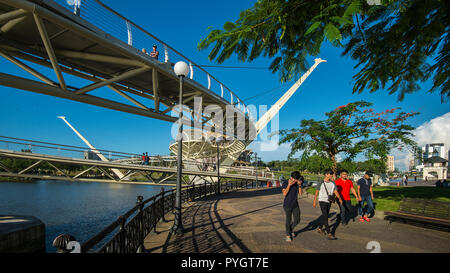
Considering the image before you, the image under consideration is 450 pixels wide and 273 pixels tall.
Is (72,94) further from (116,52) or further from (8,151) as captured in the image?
(8,151)

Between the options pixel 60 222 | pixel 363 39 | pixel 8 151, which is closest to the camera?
pixel 363 39

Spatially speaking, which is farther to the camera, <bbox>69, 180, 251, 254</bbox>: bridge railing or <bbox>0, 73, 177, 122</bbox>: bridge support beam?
<bbox>0, 73, 177, 122</bbox>: bridge support beam

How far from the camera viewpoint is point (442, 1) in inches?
123

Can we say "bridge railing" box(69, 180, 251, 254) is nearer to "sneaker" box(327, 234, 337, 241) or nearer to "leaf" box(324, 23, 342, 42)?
"leaf" box(324, 23, 342, 42)

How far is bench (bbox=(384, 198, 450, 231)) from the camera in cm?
610

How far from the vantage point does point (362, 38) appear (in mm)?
3973

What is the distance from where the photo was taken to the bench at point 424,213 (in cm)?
610

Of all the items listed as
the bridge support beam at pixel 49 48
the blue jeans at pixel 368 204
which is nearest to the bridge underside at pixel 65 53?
the bridge support beam at pixel 49 48

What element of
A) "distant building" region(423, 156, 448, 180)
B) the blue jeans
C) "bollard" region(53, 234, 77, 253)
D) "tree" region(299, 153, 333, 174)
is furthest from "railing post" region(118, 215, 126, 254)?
"distant building" region(423, 156, 448, 180)

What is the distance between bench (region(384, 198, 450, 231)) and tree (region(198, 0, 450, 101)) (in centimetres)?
396

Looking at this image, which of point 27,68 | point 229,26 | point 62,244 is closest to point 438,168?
point 229,26

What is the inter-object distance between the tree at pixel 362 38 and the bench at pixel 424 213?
3.96 metres
